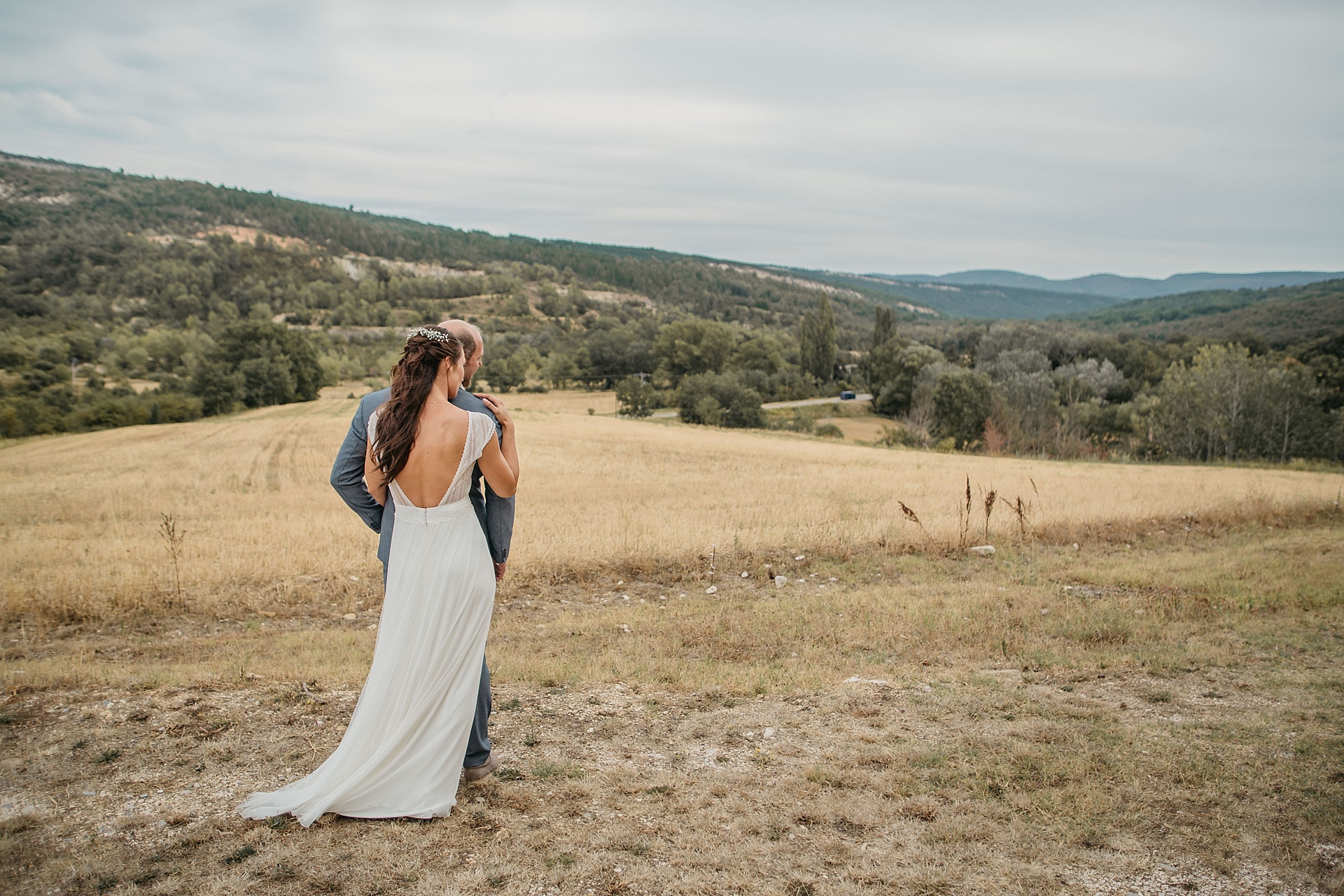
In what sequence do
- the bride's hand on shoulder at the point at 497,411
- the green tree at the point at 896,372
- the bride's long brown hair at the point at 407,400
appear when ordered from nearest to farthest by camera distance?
the bride's long brown hair at the point at 407,400 < the bride's hand on shoulder at the point at 497,411 < the green tree at the point at 896,372

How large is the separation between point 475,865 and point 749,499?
55.8 feet

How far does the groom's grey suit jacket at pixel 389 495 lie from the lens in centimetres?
467

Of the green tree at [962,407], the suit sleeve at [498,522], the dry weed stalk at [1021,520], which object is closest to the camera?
the suit sleeve at [498,522]

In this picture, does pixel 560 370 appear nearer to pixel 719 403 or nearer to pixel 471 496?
pixel 719 403

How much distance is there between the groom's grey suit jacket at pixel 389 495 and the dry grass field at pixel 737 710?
1.67 metres

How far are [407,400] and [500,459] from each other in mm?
645

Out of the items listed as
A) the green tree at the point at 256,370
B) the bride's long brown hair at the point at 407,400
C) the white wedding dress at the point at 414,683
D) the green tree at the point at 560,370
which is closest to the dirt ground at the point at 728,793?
the white wedding dress at the point at 414,683

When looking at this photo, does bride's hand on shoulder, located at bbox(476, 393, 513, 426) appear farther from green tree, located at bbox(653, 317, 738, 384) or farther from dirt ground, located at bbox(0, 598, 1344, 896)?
green tree, located at bbox(653, 317, 738, 384)

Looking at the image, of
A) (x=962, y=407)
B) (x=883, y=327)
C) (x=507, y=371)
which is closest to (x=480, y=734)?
(x=962, y=407)

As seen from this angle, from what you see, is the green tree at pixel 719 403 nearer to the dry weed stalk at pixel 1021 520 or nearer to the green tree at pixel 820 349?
the green tree at pixel 820 349

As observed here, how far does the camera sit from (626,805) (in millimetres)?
4664

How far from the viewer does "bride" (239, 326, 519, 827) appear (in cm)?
439

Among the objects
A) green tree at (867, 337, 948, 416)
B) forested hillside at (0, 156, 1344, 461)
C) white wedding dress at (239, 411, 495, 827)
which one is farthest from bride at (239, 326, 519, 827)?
green tree at (867, 337, 948, 416)

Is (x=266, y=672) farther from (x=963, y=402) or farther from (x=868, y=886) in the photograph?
(x=963, y=402)
